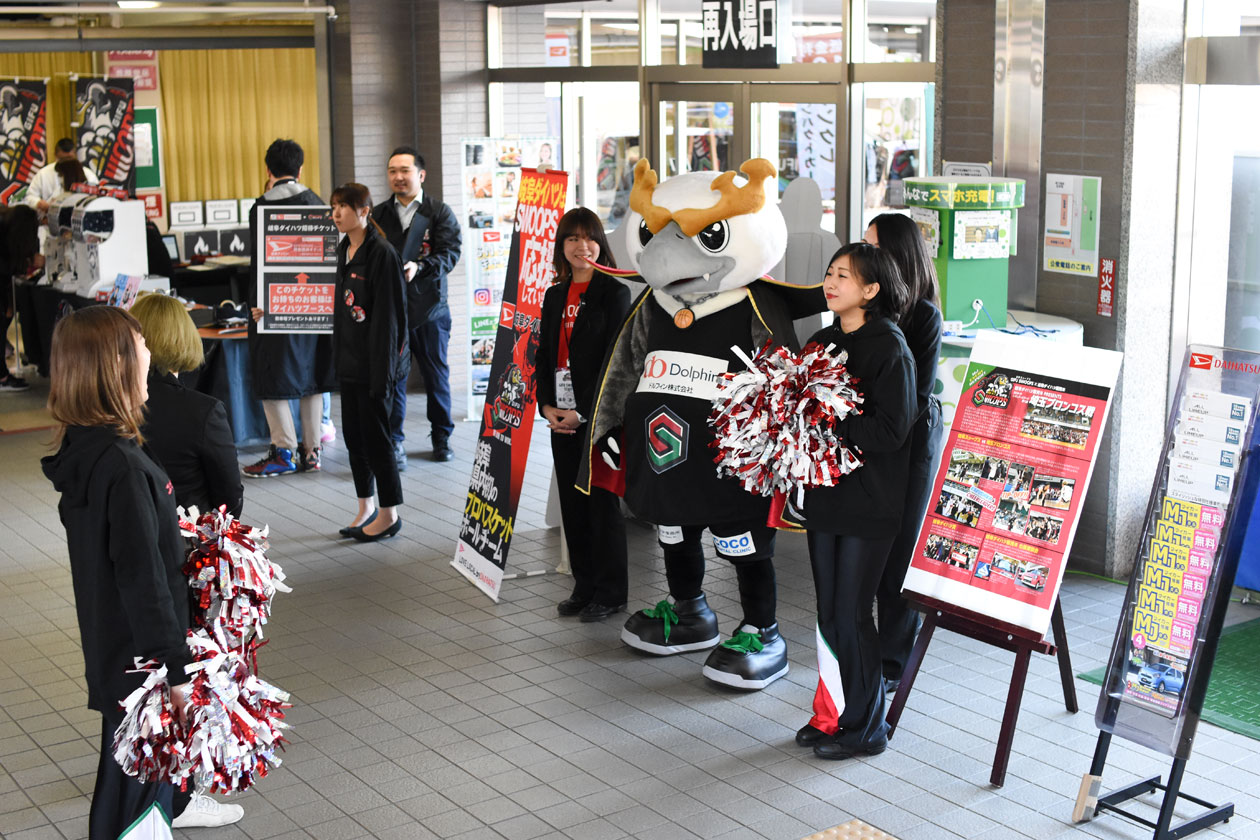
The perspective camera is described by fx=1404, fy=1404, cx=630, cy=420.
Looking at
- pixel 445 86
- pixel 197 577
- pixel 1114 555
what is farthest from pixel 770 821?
pixel 445 86

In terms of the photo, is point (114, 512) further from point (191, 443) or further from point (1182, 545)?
point (1182, 545)

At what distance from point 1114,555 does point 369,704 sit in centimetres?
335

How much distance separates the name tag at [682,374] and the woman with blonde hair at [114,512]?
1939 millimetres

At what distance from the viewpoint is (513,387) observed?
5.98 m

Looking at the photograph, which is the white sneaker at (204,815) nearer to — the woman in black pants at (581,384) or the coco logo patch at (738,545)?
the coco logo patch at (738,545)

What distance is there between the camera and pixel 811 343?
4406 mm

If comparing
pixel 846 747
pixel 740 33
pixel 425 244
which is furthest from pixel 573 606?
pixel 740 33

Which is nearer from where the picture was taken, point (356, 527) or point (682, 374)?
point (682, 374)

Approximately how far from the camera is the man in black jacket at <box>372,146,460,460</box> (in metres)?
8.19

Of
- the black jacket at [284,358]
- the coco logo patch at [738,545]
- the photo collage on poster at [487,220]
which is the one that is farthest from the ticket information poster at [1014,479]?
the photo collage on poster at [487,220]

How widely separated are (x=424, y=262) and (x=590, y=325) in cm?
303

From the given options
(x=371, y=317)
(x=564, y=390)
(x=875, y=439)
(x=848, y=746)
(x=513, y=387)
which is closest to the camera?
(x=875, y=439)

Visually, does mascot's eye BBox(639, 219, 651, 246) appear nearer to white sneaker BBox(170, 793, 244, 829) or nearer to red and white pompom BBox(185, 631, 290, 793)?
red and white pompom BBox(185, 631, 290, 793)

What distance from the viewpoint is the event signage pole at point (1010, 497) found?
13.7 ft
